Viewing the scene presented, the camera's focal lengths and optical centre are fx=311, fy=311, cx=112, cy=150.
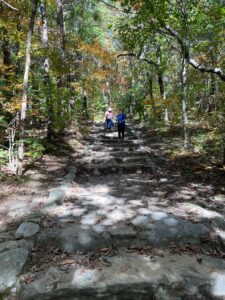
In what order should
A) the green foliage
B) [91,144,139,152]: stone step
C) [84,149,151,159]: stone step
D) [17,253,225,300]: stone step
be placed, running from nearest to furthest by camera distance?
[17,253,225,300]: stone step → the green foliage → [84,149,151,159]: stone step → [91,144,139,152]: stone step

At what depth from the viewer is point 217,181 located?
6.94 meters

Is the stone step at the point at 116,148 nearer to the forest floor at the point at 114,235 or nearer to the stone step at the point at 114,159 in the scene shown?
the stone step at the point at 114,159

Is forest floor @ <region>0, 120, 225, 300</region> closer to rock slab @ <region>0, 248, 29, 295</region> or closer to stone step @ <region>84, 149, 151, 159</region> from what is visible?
rock slab @ <region>0, 248, 29, 295</region>

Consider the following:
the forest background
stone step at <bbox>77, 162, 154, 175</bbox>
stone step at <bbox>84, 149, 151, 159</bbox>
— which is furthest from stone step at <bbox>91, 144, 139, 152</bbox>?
stone step at <bbox>77, 162, 154, 175</bbox>

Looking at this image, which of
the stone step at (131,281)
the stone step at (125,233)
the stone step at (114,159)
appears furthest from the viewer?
the stone step at (114,159)

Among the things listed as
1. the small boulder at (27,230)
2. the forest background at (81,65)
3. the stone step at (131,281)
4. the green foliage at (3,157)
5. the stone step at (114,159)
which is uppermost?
the forest background at (81,65)

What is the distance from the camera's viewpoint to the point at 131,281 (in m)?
3.19

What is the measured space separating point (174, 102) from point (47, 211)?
39.1 ft

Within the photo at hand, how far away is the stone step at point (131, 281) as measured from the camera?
308 centimetres

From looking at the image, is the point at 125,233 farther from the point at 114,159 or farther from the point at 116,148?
the point at 116,148

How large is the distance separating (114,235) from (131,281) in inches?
42.7

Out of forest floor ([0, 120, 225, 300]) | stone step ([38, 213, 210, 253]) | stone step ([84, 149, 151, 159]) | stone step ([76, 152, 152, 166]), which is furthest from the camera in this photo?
stone step ([84, 149, 151, 159])

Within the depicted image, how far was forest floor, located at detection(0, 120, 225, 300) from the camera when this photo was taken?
3193 millimetres

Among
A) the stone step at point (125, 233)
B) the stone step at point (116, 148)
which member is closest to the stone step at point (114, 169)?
Answer: the stone step at point (116, 148)
